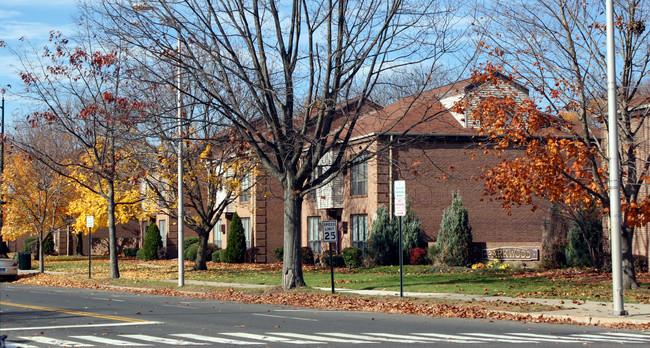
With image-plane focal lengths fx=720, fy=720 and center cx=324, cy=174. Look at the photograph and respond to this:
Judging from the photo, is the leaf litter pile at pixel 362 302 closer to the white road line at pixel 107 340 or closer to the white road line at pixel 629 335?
the white road line at pixel 629 335

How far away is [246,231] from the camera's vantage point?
46156 mm

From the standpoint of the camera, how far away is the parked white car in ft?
111

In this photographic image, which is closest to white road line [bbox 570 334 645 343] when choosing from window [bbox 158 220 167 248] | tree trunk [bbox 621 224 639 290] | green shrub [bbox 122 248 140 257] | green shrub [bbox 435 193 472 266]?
tree trunk [bbox 621 224 639 290]

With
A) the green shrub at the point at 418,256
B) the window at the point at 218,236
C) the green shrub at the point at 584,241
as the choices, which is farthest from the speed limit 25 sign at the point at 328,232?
the window at the point at 218,236

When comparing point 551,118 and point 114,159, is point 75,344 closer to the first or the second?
point 551,118

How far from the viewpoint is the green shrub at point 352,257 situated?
34031mm

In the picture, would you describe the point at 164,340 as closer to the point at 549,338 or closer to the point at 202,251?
the point at 549,338

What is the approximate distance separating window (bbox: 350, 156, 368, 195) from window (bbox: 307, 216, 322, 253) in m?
4.31

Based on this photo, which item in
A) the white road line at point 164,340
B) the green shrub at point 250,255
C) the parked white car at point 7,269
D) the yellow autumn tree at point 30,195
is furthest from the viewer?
the green shrub at point 250,255

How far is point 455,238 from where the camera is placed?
101 ft

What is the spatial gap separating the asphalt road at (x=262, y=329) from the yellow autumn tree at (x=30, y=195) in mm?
23535

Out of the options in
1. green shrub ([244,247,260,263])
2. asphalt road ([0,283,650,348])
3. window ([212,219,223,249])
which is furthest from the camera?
window ([212,219,223,249])

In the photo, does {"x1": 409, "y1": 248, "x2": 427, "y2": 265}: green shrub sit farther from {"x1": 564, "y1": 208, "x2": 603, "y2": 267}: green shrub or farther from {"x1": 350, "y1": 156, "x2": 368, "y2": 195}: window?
{"x1": 564, "y1": 208, "x2": 603, "y2": 267}: green shrub

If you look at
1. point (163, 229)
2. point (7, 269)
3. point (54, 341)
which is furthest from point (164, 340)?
point (163, 229)
